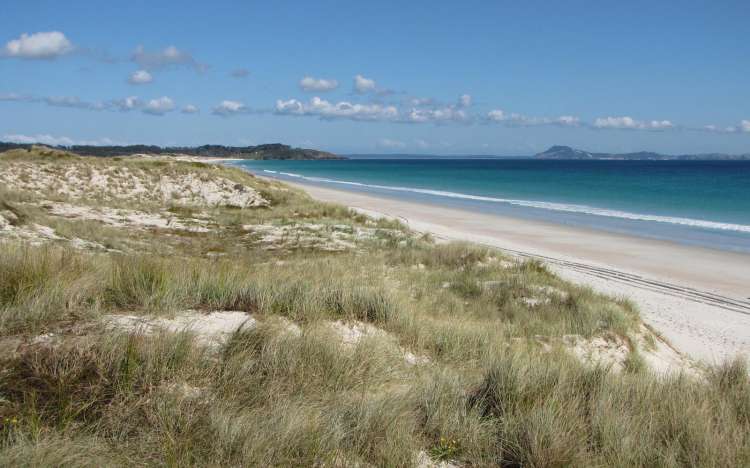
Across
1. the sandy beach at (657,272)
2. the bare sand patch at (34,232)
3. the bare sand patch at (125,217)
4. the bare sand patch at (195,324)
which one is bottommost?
the sandy beach at (657,272)

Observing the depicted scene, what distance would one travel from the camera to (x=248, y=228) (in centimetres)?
1928

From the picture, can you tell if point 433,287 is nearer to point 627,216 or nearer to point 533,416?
point 533,416

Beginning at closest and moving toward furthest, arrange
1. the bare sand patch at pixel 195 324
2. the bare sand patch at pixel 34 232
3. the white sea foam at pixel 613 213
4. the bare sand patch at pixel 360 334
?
the bare sand patch at pixel 195 324, the bare sand patch at pixel 360 334, the bare sand patch at pixel 34 232, the white sea foam at pixel 613 213

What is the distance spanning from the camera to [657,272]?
17.1 metres

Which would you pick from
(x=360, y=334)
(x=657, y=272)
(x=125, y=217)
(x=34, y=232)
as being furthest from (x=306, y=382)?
(x=125, y=217)

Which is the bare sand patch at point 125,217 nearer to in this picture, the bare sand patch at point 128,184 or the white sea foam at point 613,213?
the bare sand patch at point 128,184

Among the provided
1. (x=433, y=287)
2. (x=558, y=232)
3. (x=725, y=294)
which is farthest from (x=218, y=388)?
(x=558, y=232)

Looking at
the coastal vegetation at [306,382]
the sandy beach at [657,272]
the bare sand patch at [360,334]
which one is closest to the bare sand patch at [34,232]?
the coastal vegetation at [306,382]

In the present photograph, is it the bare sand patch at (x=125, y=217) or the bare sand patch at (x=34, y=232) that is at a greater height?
the bare sand patch at (x=34, y=232)

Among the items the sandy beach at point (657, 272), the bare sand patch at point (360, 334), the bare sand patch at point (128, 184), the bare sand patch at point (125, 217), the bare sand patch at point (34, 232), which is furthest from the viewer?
the bare sand patch at point (128, 184)

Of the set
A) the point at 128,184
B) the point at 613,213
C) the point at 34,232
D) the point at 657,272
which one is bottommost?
the point at 657,272

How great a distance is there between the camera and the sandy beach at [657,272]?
34.8 ft

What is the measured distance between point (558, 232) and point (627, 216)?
1068cm

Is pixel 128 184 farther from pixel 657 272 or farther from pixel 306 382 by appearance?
pixel 306 382
